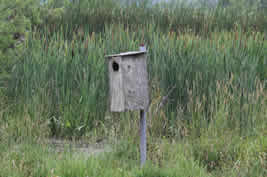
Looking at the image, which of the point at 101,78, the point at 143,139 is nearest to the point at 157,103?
the point at 101,78

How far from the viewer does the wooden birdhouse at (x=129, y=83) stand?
156 inches

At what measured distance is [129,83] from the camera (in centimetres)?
400

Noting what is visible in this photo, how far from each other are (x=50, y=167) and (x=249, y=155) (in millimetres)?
2307

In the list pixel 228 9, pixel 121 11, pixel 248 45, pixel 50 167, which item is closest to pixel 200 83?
pixel 248 45

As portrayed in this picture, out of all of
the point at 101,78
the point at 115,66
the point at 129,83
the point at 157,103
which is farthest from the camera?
the point at 101,78

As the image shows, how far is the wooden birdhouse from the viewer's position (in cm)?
397

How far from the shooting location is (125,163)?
427cm

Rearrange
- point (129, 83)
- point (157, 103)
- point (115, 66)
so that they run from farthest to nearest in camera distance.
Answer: point (157, 103), point (115, 66), point (129, 83)

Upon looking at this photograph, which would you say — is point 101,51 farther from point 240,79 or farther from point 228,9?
point 228,9

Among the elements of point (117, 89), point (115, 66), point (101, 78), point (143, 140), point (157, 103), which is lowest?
point (143, 140)

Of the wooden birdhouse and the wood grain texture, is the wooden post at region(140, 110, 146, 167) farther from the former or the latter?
the wood grain texture

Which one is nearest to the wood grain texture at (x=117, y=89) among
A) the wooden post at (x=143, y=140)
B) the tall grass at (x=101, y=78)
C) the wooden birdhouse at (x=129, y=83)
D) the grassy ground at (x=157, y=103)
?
the wooden birdhouse at (x=129, y=83)

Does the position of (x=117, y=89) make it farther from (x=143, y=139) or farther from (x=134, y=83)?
(x=143, y=139)

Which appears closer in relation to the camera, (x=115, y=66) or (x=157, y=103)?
(x=115, y=66)
